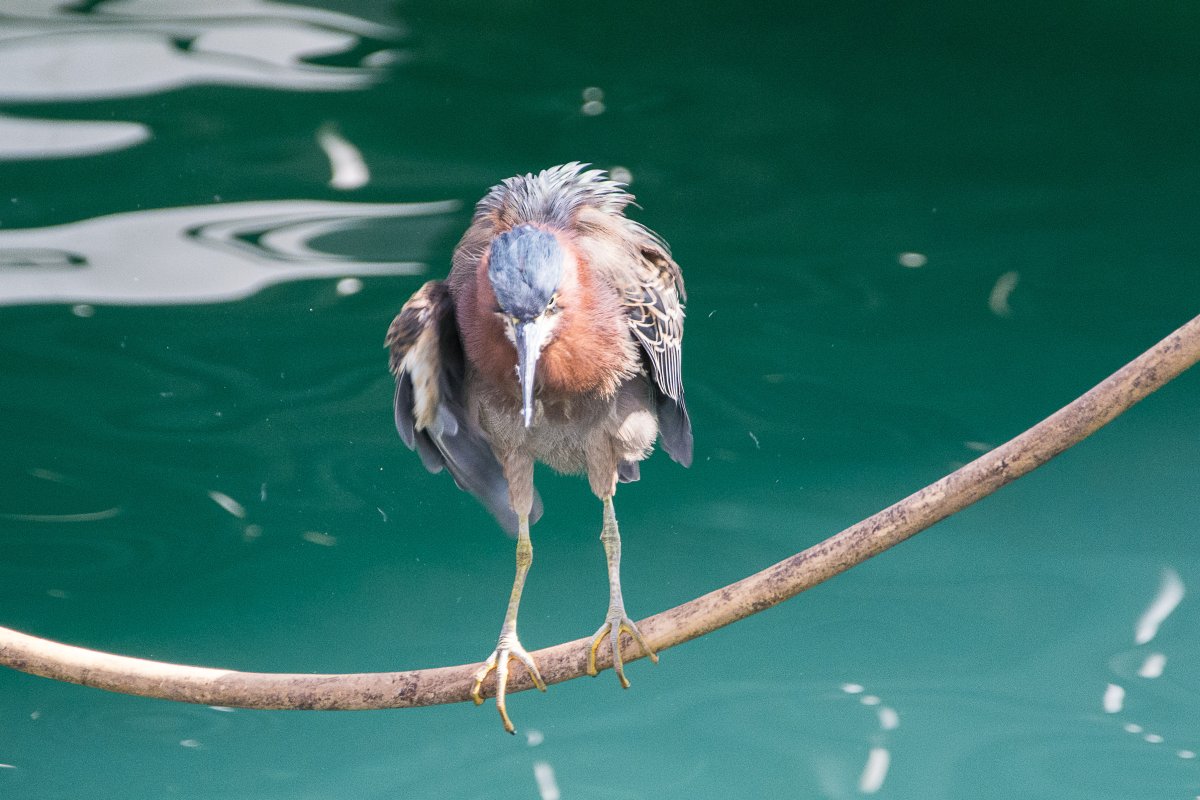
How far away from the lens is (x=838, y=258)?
9.96 feet

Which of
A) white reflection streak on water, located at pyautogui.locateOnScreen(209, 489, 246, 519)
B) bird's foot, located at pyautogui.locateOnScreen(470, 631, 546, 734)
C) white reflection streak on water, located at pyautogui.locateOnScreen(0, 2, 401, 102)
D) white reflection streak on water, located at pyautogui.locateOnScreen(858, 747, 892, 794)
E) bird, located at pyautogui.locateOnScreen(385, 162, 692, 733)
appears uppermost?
white reflection streak on water, located at pyautogui.locateOnScreen(0, 2, 401, 102)

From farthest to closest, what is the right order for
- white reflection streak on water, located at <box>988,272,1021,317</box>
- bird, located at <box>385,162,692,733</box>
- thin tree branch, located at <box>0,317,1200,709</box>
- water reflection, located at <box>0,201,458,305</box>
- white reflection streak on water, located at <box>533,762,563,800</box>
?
white reflection streak on water, located at <box>533,762,563,800</box> → white reflection streak on water, located at <box>988,272,1021,317</box> → water reflection, located at <box>0,201,458,305</box> → bird, located at <box>385,162,692,733</box> → thin tree branch, located at <box>0,317,1200,709</box>

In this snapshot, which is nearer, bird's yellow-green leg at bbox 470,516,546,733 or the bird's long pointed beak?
the bird's long pointed beak

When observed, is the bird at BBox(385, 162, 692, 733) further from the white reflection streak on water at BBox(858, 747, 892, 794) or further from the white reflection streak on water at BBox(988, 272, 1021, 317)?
the white reflection streak on water at BBox(858, 747, 892, 794)

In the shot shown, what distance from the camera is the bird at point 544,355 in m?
1.71

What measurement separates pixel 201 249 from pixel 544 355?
4.89 ft

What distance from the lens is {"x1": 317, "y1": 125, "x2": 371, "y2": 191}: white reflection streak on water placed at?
107 inches

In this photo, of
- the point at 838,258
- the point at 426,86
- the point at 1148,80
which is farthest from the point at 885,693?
the point at 426,86

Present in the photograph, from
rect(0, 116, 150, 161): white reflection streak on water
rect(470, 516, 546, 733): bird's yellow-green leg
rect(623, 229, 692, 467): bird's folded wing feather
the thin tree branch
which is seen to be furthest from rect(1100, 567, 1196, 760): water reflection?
rect(0, 116, 150, 161): white reflection streak on water

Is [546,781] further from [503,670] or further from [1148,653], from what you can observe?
[1148,653]

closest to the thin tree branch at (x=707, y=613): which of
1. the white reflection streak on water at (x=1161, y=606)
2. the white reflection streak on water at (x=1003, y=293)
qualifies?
the white reflection streak on water at (x=1003, y=293)

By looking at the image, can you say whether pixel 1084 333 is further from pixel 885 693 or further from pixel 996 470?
pixel 996 470

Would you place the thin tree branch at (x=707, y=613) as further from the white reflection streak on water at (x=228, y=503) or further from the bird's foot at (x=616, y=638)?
the white reflection streak on water at (x=228, y=503)

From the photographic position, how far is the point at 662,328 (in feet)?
6.41
